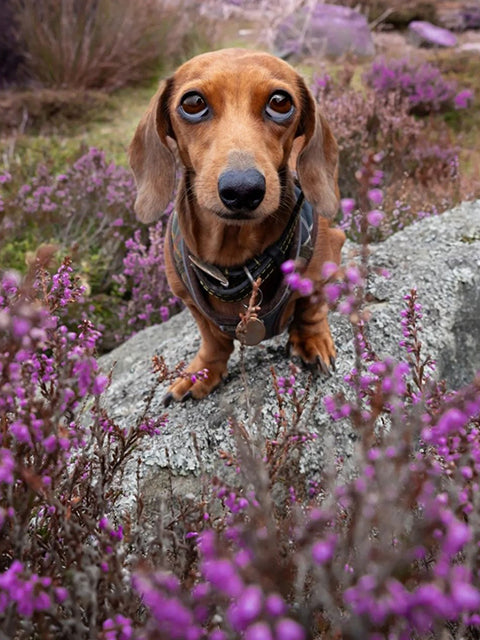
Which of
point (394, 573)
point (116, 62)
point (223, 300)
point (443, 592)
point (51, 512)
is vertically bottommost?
point (116, 62)

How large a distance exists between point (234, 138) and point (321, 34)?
31.3ft

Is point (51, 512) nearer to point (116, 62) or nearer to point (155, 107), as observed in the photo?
point (155, 107)

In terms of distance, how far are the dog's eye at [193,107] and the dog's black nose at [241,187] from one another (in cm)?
37

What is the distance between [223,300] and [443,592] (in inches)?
64.4

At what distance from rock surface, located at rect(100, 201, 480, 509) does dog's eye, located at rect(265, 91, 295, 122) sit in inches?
34.8

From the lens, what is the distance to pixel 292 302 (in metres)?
2.34

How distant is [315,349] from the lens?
2.42 m

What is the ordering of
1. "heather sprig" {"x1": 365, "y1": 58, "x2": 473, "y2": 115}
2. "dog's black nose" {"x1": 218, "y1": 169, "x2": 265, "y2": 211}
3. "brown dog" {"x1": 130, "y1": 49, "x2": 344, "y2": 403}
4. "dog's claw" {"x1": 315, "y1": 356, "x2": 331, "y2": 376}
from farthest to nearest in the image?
"heather sprig" {"x1": 365, "y1": 58, "x2": 473, "y2": 115}, "dog's claw" {"x1": 315, "y1": 356, "x2": 331, "y2": 376}, "brown dog" {"x1": 130, "y1": 49, "x2": 344, "y2": 403}, "dog's black nose" {"x1": 218, "y1": 169, "x2": 265, "y2": 211}

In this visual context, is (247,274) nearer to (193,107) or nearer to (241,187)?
(241,187)

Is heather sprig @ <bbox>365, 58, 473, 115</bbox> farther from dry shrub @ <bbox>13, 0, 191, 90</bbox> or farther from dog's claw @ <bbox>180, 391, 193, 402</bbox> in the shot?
dog's claw @ <bbox>180, 391, 193, 402</bbox>

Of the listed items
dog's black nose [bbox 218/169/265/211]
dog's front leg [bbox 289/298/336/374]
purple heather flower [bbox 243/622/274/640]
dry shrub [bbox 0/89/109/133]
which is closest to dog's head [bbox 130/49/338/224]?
dog's black nose [bbox 218/169/265/211]

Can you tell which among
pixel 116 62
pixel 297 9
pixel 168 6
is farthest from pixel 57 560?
pixel 297 9

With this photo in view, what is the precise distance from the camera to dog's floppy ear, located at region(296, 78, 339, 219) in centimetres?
219

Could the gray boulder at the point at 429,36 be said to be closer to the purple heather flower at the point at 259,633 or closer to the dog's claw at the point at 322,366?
the dog's claw at the point at 322,366
